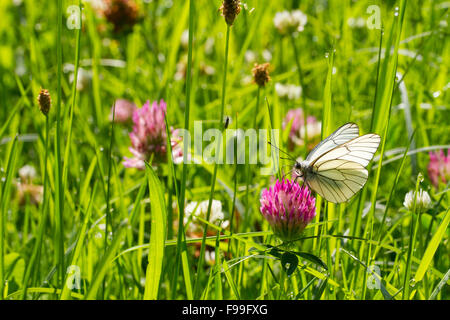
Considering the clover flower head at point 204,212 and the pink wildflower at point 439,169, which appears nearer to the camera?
the clover flower head at point 204,212

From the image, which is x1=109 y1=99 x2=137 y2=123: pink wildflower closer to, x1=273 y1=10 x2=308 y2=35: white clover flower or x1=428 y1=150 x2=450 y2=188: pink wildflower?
x1=273 y1=10 x2=308 y2=35: white clover flower

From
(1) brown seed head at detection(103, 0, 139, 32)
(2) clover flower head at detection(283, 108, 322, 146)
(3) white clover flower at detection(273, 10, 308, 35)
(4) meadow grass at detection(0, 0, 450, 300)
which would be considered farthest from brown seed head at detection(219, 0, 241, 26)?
(1) brown seed head at detection(103, 0, 139, 32)

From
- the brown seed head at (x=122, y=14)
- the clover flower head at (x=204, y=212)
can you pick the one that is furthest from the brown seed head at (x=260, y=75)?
the brown seed head at (x=122, y=14)

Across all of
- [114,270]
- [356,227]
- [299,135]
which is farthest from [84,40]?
[356,227]

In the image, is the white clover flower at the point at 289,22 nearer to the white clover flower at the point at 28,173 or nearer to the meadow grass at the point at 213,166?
the meadow grass at the point at 213,166

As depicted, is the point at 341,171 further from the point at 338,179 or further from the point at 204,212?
the point at 204,212
